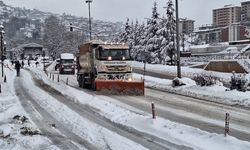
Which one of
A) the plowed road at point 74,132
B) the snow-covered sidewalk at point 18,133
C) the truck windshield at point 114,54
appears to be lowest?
the plowed road at point 74,132

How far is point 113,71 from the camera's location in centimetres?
2888

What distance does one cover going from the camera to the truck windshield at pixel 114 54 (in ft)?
94.9

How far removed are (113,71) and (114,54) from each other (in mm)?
1135

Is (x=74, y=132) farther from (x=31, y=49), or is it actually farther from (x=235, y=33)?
(x=31, y=49)

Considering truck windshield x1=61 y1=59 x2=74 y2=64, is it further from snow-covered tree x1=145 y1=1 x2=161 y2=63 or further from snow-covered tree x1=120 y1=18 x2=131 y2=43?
snow-covered tree x1=120 y1=18 x2=131 y2=43

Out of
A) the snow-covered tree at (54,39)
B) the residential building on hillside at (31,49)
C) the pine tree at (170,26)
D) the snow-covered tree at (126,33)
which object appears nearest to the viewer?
the pine tree at (170,26)

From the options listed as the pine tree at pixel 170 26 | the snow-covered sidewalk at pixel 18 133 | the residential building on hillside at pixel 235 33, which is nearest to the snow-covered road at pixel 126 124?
the snow-covered sidewalk at pixel 18 133

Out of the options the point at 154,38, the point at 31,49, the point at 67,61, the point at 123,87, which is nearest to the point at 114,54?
the point at 123,87

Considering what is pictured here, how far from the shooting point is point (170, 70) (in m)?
58.5

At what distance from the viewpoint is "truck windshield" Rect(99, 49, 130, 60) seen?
94.9 feet

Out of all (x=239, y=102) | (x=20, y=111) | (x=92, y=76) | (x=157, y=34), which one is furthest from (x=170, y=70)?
(x=20, y=111)

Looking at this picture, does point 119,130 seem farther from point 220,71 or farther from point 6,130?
point 220,71

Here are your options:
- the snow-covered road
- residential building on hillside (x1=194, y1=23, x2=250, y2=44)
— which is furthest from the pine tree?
residential building on hillside (x1=194, y1=23, x2=250, y2=44)

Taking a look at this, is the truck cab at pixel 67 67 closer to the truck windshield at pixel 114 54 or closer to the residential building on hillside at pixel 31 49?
the truck windshield at pixel 114 54
